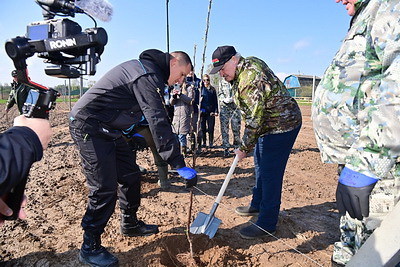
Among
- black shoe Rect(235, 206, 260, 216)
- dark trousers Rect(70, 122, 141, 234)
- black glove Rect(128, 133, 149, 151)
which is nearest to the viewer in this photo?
dark trousers Rect(70, 122, 141, 234)

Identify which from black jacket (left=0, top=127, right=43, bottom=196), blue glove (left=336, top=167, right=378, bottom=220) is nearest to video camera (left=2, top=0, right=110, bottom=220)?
black jacket (left=0, top=127, right=43, bottom=196)

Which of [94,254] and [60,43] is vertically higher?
[60,43]

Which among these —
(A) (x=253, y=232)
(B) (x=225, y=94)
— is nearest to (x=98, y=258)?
(A) (x=253, y=232)

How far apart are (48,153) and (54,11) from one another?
5989 mm

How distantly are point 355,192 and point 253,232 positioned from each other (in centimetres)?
179

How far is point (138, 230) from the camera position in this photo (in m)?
3.06

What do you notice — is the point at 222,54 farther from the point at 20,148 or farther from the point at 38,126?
the point at 20,148

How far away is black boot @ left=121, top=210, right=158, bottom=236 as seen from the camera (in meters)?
3.03

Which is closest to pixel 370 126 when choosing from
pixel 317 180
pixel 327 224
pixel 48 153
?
pixel 327 224

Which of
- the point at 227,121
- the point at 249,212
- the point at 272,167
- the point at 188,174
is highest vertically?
the point at 188,174

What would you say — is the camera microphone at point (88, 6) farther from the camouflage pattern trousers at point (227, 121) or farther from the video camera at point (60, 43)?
the camouflage pattern trousers at point (227, 121)

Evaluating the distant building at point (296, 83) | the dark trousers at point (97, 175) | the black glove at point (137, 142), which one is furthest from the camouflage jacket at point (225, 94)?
the distant building at point (296, 83)

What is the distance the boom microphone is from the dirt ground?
6.27ft

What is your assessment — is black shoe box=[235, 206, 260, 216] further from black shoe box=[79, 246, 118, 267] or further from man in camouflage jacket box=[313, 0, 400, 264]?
black shoe box=[79, 246, 118, 267]
